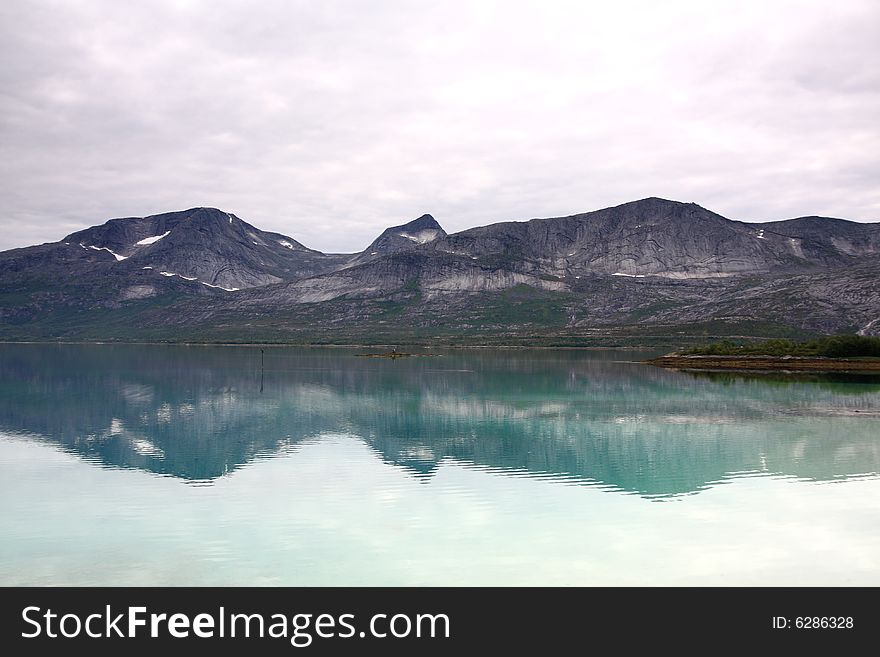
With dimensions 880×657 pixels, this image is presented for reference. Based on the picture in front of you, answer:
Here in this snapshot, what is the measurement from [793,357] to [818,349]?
5249 mm

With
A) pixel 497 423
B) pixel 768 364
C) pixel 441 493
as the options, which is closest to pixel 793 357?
pixel 768 364

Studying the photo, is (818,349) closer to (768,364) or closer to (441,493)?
(768,364)

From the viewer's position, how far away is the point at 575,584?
21859mm

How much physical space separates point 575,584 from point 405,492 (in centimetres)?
1447

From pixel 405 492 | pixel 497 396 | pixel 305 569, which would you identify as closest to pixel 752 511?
pixel 405 492

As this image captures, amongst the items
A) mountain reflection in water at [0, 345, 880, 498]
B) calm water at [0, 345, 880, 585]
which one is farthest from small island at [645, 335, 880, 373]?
calm water at [0, 345, 880, 585]

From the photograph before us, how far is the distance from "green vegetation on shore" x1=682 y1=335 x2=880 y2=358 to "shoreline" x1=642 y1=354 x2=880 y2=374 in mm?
2849

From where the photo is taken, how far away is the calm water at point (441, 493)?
23.4 m

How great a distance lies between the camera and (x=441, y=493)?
34.9m

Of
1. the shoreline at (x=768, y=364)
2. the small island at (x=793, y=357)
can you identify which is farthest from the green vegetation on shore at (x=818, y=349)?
the shoreline at (x=768, y=364)

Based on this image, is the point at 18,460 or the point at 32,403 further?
the point at 32,403

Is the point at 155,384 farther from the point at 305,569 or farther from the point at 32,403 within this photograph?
the point at 305,569

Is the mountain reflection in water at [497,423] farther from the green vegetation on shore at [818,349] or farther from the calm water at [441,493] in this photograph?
the green vegetation on shore at [818,349]
